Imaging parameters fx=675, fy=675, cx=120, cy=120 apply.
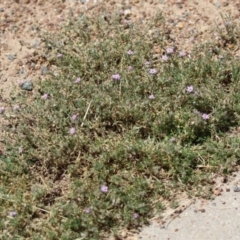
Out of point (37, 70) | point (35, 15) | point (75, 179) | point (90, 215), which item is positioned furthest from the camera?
point (35, 15)

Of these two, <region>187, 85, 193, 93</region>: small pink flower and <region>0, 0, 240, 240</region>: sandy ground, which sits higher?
<region>0, 0, 240, 240</region>: sandy ground

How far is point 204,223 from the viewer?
399 cm

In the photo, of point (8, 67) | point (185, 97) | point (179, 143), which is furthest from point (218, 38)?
point (8, 67)

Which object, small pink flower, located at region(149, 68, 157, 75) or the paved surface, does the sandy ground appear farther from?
the paved surface

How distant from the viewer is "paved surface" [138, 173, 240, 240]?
12.9 ft

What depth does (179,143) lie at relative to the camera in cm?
432

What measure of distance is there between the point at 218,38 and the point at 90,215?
6.36ft

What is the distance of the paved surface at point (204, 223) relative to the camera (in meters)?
3.93

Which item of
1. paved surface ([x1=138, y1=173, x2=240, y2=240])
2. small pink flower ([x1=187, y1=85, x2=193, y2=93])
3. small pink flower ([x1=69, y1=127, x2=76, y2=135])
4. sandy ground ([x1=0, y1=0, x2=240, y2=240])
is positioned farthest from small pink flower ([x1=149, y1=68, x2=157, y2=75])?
paved surface ([x1=138, y1=173, x2=240, y2=240])

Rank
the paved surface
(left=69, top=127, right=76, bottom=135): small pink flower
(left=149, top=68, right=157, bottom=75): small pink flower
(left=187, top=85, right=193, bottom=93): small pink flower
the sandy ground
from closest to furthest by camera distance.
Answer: the paved surface
(left=69, top=127, right=76, bottom=135): small pink flower
(left=187, top=85, right=193, bottom=93): small pink flower
(left=149, top=68, right=157, bottom=75): small pink flower
the sandy ground

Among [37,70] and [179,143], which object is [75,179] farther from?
[37,70]

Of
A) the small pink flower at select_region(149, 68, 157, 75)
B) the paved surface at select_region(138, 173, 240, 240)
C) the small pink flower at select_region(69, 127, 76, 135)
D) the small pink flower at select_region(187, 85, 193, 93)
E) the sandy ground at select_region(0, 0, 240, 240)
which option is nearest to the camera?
the paved surface at select_region(138, 173, 240, 240)

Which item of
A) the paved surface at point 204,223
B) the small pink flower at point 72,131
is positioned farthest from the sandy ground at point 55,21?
the paved surface at point 204,223

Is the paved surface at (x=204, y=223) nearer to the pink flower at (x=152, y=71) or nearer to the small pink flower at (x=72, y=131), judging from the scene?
the small pink flower at (x=72, y=131)
